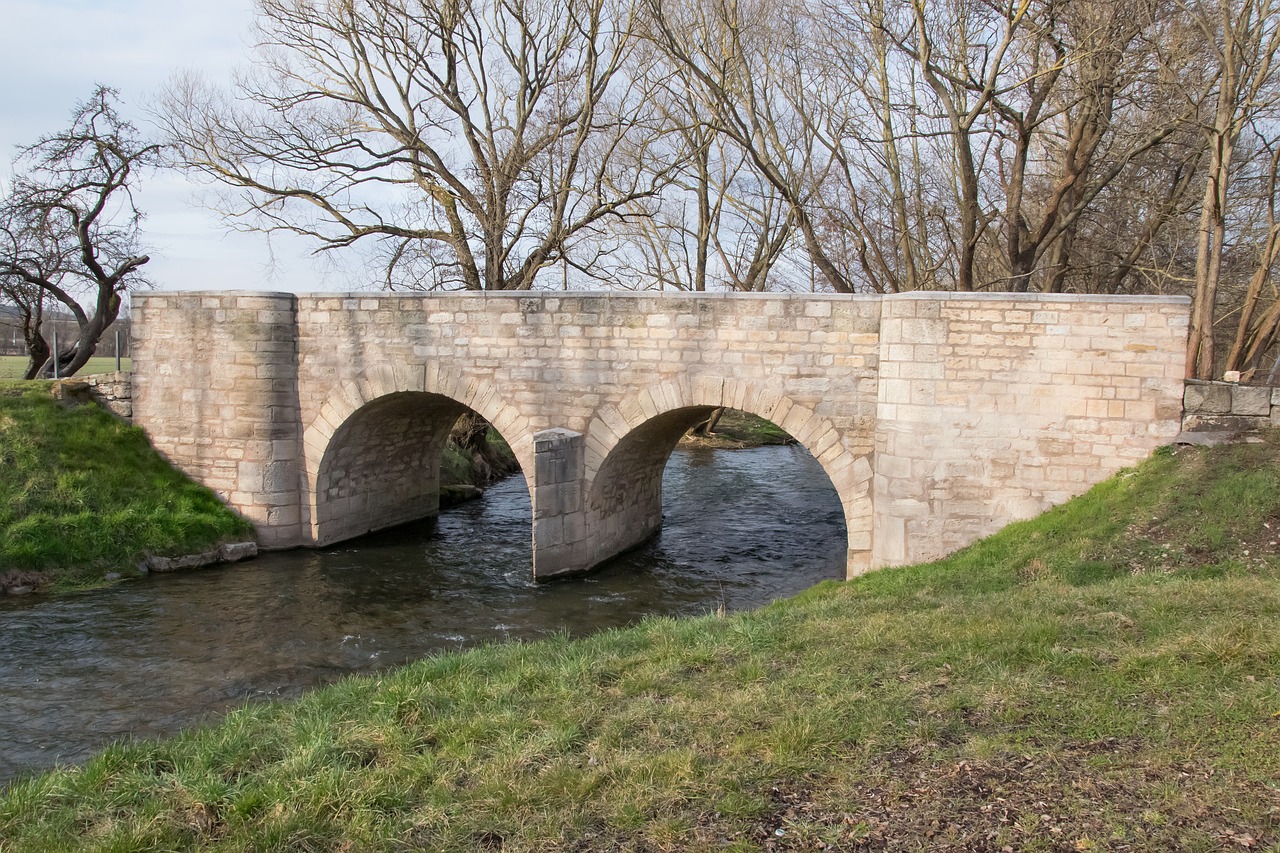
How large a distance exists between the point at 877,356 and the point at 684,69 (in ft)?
27.7

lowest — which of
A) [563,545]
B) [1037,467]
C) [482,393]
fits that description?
[563,545]

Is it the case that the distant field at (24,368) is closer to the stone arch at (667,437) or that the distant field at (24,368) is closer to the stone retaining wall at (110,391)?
the stone retaining wall at (110,391)

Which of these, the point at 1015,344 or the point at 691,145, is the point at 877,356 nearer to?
the point at 1015,344

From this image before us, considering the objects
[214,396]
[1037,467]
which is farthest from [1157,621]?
[214,396]

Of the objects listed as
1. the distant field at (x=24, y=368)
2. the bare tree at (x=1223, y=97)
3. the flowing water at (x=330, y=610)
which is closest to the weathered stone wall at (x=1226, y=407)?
the bare tree at (x=1223, y=97)

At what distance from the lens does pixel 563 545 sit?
11.1 meters

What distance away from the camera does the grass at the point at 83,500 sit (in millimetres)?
10805

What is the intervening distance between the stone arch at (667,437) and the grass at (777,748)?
3400 mm

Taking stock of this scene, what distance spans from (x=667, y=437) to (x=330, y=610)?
18.3ft

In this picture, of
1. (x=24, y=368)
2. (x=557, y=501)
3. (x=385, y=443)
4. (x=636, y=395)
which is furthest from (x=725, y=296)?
(x=24, y=368)

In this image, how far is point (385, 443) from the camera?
14047mm

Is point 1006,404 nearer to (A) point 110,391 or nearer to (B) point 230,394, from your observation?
(B) point 230,394

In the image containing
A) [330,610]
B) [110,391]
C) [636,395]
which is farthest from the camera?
[110,391]

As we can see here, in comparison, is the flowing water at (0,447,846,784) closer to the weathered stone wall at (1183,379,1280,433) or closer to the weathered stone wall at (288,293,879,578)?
the weathered stone wall at (288,293,879,578)
